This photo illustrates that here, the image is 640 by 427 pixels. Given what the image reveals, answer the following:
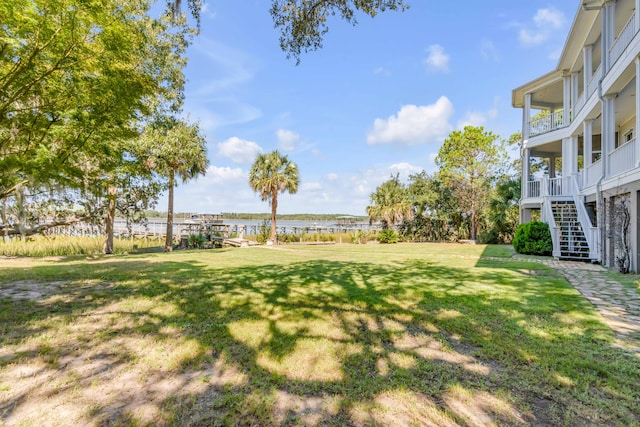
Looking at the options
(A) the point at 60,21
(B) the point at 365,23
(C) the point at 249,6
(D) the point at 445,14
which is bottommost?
(A) the point at 60,21

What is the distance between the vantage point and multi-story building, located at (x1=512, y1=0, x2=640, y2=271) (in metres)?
7.18

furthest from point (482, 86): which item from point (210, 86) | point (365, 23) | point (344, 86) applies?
point (210, 86)

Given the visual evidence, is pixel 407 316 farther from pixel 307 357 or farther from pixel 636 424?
pixel 636 424

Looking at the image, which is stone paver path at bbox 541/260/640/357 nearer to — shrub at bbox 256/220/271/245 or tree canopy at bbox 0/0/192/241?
tree canopy at bbox 0/0/192/241

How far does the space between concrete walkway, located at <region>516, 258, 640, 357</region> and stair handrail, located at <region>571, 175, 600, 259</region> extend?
1.16 m

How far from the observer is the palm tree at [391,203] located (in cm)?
2098

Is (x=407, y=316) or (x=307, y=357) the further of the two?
(x=407, y=316)

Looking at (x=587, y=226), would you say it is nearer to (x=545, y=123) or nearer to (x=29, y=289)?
(x=545, y=123)

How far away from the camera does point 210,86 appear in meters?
15.7

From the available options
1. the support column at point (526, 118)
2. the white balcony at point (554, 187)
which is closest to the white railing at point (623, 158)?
the white balcony at point (554, 187)

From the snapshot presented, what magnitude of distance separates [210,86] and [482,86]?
1362cm

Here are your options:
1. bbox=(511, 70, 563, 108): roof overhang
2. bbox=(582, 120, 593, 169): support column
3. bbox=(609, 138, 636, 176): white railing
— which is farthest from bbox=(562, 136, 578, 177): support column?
bbox=(609, 138, 636, 176): white railing

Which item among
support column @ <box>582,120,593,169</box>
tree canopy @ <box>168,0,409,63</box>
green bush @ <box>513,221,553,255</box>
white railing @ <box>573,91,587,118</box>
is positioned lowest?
green bush @ <box>513,221,553,255</box>

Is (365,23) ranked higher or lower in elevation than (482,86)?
lower
